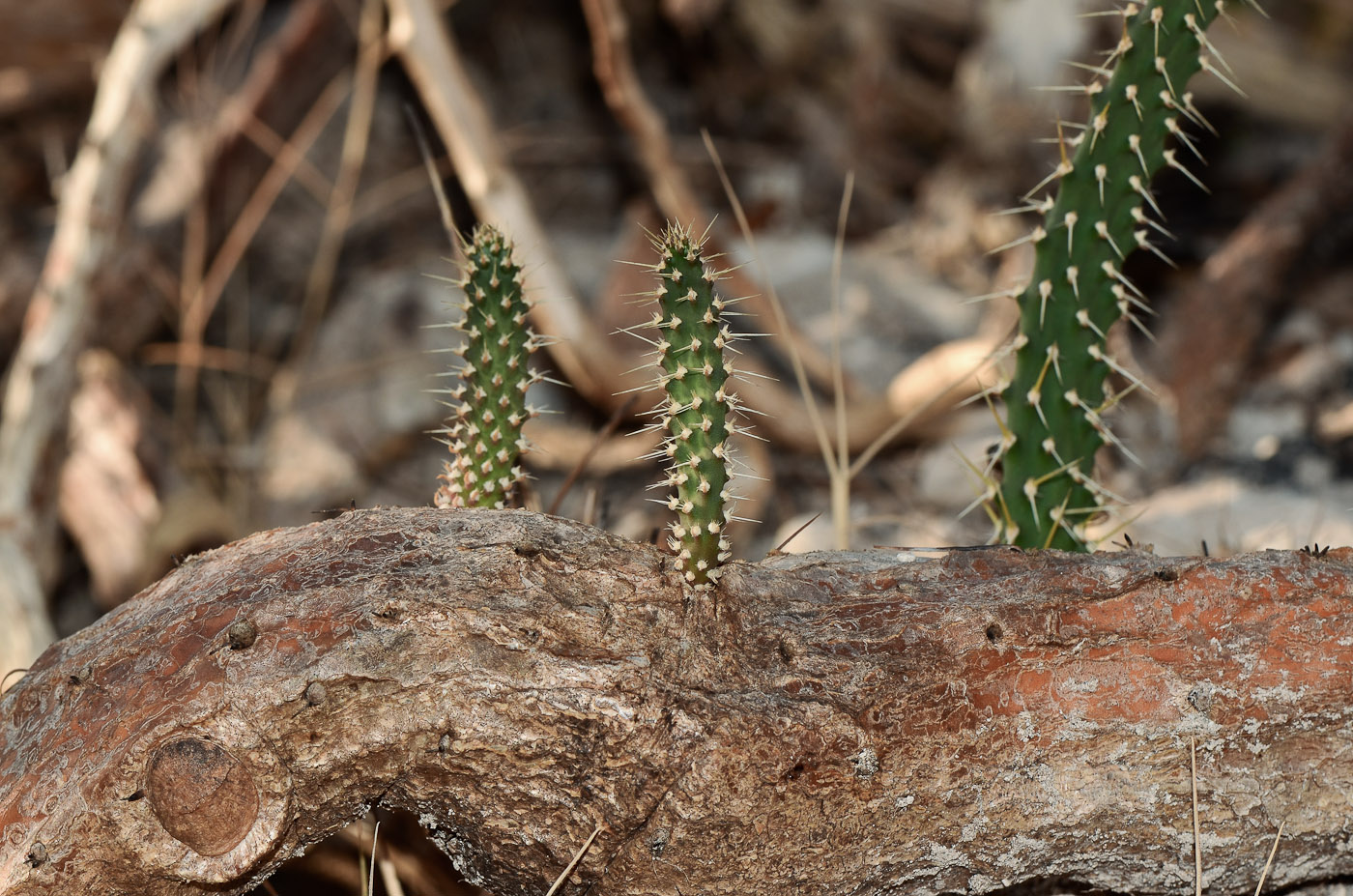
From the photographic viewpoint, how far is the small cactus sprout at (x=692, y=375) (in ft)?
4.20

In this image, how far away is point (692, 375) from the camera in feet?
4.26

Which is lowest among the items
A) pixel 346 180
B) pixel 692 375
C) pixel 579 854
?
pixel 579 854

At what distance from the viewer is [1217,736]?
4.70ft

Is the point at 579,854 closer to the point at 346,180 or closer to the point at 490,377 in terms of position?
the point at 490,377

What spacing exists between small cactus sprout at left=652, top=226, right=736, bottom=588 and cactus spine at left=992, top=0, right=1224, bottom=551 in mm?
678

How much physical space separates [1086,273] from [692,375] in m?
0.81

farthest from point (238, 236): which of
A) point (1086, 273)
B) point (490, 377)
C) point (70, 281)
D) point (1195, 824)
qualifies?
point (1195, 824)

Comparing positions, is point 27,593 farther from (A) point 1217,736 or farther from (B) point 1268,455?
(B) point 1268,455

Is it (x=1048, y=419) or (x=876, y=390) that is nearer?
(x=1048, y=419)

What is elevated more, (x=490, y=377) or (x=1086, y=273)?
(x=1086, y=273)

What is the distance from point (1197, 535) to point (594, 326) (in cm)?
188

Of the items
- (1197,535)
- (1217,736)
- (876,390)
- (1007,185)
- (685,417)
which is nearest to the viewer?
(685,417)

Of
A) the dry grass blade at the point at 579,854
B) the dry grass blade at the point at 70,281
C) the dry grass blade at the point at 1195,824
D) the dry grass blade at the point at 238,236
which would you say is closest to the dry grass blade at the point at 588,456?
the dry grass blade at the point at 579,854

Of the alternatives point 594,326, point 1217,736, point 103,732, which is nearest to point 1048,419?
point 1217,736
